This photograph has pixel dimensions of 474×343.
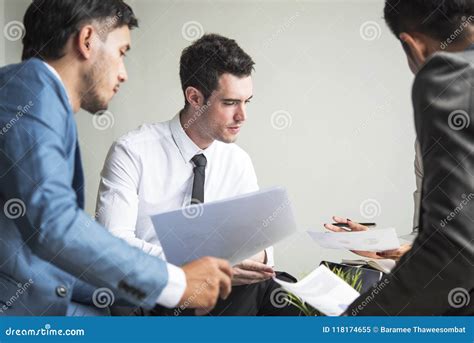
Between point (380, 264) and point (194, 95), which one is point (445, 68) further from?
point (194, 95)

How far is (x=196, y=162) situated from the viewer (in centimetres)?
197

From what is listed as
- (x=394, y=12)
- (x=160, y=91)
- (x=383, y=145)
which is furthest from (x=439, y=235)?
(x=160, y=91)

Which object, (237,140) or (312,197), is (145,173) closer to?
(237,140)

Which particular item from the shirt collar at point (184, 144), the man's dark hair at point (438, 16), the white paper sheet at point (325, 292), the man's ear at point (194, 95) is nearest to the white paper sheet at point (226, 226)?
the white paper sheet at point (325, 292)

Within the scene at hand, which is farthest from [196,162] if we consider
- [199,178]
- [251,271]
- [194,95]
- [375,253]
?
[375,253]

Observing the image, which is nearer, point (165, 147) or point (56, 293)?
point (56, 293)

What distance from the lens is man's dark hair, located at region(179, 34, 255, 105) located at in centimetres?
209

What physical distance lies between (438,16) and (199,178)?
1.05 m

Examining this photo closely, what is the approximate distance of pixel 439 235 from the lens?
2.98 feet

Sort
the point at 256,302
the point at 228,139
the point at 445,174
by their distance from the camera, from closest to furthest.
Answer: the point at 445,174 → the point at 256,302 → the point at 228,139

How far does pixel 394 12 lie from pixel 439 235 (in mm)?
475

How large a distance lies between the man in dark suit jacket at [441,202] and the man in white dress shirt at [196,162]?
660 millimetres

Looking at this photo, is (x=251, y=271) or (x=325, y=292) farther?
(x=251, y=271)
